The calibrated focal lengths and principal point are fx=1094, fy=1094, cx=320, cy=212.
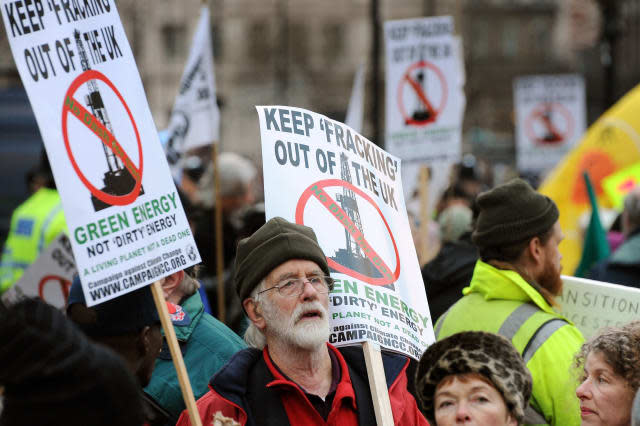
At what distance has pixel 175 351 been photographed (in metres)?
3.39

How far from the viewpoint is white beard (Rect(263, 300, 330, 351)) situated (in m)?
3.45

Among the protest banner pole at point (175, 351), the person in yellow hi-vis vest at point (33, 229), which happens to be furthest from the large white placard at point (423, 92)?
the protest banner pole at point (175, 351)

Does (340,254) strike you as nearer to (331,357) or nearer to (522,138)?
(331,357)

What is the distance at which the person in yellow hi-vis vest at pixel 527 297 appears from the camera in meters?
3.92

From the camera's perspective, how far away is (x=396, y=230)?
3.99m

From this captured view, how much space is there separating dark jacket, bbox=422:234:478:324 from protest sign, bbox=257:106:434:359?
1460 millimetres

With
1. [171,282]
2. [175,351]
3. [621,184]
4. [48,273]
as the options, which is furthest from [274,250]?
[621,184]

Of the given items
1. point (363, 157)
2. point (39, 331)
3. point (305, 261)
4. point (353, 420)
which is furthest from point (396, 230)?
point (39, 331)

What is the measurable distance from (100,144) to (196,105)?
5587mm

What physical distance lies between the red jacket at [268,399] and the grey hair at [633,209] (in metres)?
→ 3.37

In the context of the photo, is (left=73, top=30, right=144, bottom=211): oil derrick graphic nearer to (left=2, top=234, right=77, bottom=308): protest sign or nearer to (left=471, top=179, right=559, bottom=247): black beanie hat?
(left=471, top=179, right=559, bottom=247): black beanie hat

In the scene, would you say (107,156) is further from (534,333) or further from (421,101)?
(421,101)

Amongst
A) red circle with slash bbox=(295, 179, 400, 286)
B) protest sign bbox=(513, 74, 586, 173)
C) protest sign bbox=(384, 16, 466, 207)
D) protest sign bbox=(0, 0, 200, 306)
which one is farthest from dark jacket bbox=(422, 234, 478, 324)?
protest sign bbox=(513, 74, 586, 173)

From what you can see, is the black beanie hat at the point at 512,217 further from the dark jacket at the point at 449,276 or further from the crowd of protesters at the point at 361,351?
the dark jacket at the point at 449,276
